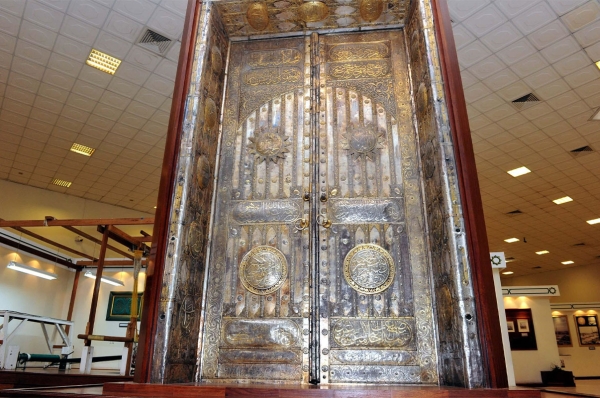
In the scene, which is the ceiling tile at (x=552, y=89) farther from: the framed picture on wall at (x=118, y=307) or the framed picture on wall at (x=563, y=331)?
the framed picture on wall at (x=563, y=331)

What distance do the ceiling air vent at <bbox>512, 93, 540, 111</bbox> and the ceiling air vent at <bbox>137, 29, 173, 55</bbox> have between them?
6.90 metres

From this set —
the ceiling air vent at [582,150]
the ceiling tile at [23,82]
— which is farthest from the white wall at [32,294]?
the ceiling air vent at [582,150]

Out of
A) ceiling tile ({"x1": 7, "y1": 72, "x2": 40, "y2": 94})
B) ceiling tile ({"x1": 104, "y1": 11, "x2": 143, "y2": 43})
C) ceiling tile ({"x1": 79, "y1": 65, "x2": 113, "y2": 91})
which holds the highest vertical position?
ceiling tile ({"x1": 104, "y1": 11, "x2": 143, "y2": 43})

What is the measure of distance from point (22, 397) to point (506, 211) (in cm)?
1511

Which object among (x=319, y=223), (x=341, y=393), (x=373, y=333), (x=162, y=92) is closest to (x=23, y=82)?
(x=162, y=92)

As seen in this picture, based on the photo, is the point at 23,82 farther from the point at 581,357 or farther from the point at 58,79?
the point at 581,357

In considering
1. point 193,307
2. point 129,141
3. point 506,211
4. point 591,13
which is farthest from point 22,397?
point 506,211

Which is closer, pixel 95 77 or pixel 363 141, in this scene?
pixel 363 141

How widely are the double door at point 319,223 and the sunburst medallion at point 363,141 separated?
0.4 inches

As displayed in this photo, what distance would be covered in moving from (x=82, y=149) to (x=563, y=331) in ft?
70.1

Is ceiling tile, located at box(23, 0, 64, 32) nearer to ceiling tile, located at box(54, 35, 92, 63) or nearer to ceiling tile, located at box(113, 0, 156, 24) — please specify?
ceiling tile, located at box(54, 35, 92, 63)

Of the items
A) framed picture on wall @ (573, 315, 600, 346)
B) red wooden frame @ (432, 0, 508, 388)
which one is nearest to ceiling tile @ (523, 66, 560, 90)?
red wooden frame @ (432, 0, 508, 388)

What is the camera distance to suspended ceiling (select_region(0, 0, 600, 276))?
6.73 m

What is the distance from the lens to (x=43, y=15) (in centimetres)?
684
